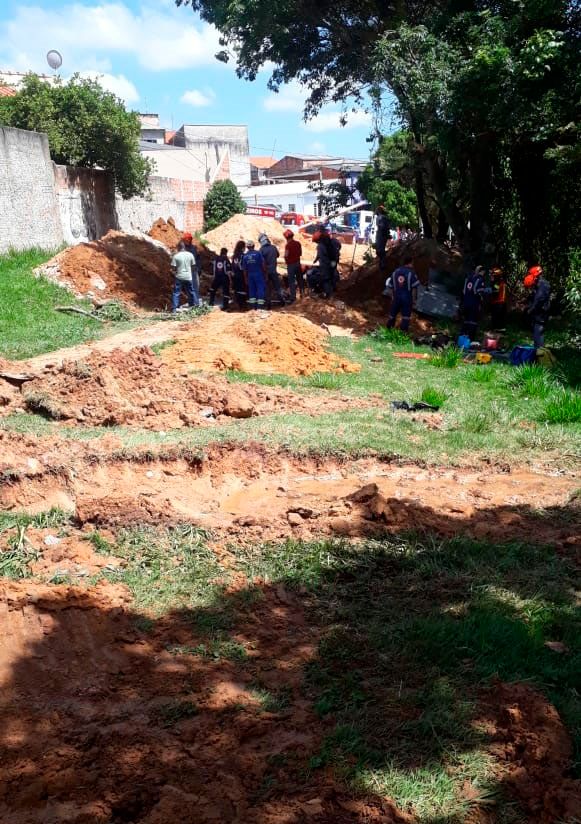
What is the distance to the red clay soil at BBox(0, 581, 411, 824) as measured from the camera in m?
2.94

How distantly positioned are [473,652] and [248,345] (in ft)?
29.6

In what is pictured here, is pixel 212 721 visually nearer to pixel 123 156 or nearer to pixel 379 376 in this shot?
pixel 379 376

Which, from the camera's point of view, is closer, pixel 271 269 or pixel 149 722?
pixel 149 722

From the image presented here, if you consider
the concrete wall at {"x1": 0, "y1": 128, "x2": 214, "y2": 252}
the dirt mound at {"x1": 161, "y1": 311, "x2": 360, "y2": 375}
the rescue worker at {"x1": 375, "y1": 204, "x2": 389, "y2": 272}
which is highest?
the concrete wall at {"x1": 0, "y1": 128, "x2": 214, "y2": 252}

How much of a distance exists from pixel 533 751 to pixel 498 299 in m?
12.7

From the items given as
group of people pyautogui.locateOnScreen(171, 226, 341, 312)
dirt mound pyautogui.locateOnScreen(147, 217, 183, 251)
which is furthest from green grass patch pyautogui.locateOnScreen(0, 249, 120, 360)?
dirt mound pyautogui.locateOnScreen(147, 217, 183, 251)

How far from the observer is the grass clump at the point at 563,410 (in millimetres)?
8695

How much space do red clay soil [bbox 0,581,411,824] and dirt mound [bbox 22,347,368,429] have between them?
426 cm

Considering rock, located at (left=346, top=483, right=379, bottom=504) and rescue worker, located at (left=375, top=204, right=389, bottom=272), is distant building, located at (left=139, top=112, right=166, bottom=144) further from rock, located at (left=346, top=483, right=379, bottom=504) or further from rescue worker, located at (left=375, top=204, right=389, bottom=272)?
rock, located at (left=346, top=483, right=379, bottom=504)

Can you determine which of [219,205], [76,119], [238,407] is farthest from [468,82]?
[219,205]

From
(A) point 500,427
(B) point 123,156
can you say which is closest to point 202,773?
(A) point 500,427

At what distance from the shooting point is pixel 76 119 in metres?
22.2

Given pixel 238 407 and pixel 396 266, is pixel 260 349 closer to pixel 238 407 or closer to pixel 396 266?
pixel 238 407

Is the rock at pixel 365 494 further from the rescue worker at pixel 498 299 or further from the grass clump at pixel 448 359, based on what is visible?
the rescue worker at pixel 498 299
